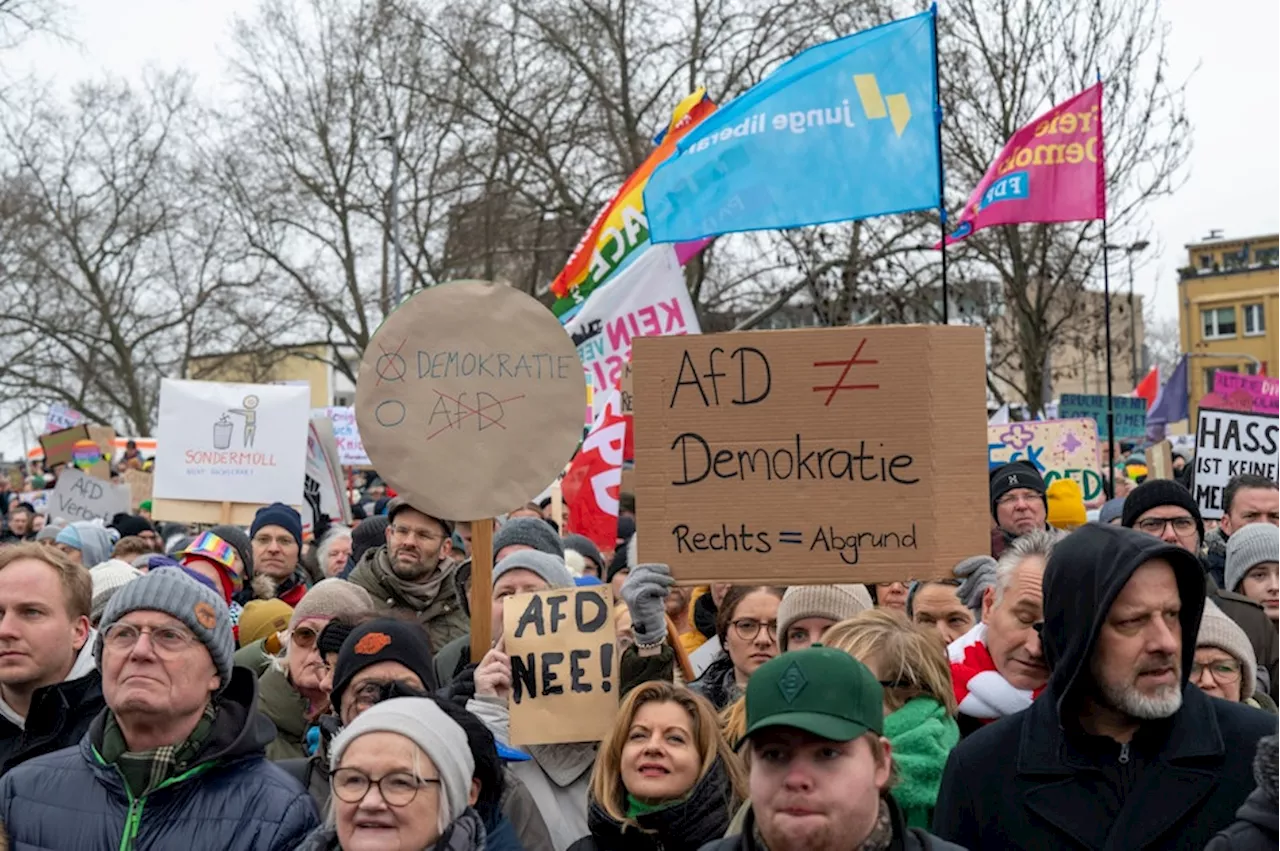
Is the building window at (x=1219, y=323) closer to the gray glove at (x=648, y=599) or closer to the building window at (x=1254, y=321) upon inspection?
the building window at (x=1254, y=321)

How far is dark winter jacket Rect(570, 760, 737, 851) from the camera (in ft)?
13.2

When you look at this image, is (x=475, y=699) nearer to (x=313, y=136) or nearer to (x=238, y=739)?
(x=238, y=739)

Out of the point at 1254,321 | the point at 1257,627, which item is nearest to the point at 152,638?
the point at 1257,627

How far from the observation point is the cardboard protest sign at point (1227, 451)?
962 cm

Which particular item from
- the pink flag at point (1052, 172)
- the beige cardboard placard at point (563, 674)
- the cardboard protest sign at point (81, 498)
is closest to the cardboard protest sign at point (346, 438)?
the cardboard protest sign at point (81, 498)

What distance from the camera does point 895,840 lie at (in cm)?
302

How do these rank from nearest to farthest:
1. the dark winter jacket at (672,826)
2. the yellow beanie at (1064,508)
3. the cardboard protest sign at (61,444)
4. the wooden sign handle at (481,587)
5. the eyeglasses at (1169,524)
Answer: the dark winter jacket at (672,826)
the wooden sign handle at (481,587)
the eyeglasses at (1169,524)
the yellow beanie at (1064,508)
the cardboard protest sign at (61,444)

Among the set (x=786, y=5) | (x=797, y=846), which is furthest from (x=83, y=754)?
(x=786, y=5)

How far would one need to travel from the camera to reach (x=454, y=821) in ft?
12.1

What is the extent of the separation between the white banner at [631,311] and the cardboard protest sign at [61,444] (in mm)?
10916

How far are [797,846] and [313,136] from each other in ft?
112

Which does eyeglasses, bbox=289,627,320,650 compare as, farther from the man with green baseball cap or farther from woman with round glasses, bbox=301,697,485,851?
the man with green baseball cap

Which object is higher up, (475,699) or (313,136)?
(313,136)

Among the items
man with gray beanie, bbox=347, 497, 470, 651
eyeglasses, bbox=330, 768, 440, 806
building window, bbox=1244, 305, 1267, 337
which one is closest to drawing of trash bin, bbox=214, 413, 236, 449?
man with gray beanie, bbox=347, 497, 470, 651
